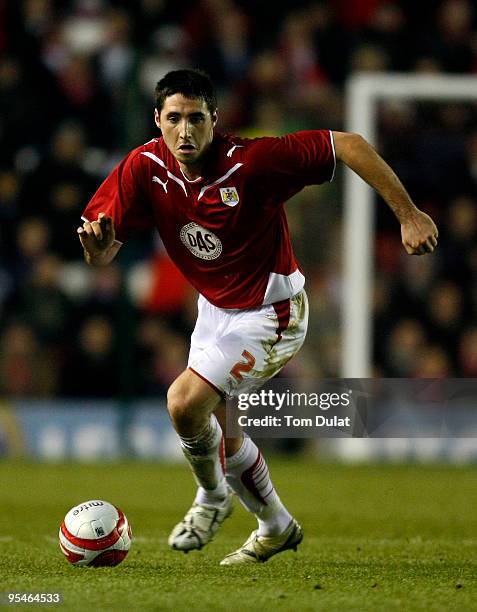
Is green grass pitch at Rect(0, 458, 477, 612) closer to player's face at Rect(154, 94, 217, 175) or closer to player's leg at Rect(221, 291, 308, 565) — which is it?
player's leg at Rect(221, 291, 308, 565)

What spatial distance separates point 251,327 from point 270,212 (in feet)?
1.69

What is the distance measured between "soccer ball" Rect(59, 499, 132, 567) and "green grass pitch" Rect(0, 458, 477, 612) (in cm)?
7

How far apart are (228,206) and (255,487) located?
4.26ft

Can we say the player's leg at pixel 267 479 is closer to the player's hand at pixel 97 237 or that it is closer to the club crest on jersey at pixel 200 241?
the club crest on jersey at pixel 200 241

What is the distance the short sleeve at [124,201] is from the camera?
588 centimetres

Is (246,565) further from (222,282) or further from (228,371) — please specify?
(222,282)

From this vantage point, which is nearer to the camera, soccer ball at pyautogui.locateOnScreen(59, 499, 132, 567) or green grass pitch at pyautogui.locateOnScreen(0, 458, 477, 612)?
green grass pitch at pyautogui.locateOnScreen(0, 458, 477, 612)

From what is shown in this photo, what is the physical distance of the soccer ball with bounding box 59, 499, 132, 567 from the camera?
18.4 feet

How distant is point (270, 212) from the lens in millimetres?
5832

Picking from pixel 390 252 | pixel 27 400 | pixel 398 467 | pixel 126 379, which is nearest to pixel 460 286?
pixel 390 252

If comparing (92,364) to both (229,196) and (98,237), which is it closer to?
(229,196)

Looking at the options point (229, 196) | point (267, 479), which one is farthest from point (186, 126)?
point (267, 479)

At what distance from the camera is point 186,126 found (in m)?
5.59

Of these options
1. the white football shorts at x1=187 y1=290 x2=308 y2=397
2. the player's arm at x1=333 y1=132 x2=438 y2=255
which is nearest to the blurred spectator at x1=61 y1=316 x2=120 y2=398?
the white football shorts at x1=187 y1=290 x2=308 y2=397
